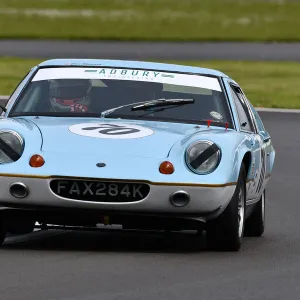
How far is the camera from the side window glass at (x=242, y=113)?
9038 millimetres

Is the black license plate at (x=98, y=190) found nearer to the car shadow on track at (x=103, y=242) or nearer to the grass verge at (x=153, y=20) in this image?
the car shadow on track at (x=103, y=242)

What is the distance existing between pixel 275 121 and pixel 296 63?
39.2 ft

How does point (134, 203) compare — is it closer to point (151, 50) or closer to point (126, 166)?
point (126, 166)

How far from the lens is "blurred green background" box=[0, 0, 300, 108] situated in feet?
131

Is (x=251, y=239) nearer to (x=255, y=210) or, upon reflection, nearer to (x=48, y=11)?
(x=255, y=210)

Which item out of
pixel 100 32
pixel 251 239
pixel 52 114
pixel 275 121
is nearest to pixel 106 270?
pixel 52 114

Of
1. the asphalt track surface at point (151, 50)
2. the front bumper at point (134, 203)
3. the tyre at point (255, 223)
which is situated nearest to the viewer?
the front bumper at point (134, 203)

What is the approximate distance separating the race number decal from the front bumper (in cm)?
48

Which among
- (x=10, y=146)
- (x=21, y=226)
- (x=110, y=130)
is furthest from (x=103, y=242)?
(x=10, y=146)

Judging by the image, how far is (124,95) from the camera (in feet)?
28.6

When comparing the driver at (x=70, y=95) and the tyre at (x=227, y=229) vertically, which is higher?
the driver at (x=70, y=95)

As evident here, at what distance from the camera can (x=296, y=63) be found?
3203cm

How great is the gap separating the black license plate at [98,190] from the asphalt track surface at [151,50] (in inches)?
1000

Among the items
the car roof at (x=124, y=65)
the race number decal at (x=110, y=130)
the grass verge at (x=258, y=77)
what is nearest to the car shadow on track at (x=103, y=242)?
the race number decal at (x=110, y=130)
